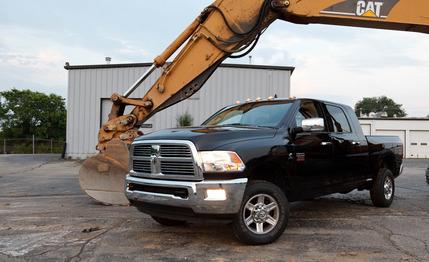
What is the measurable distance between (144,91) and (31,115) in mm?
55047

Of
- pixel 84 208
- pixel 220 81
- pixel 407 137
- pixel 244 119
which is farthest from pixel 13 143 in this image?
A: pixel 244 119

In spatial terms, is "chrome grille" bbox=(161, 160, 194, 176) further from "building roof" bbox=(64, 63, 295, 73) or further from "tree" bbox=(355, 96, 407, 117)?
"tree" bbox=(355, 96, 407, 117)

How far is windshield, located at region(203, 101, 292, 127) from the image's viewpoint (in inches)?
265

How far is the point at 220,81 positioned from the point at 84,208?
1690 cm

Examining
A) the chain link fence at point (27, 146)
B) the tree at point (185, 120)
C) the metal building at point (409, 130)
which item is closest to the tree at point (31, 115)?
the chain link fence at point (27, 146)

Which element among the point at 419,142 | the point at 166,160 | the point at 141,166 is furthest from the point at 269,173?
the point at 419,142

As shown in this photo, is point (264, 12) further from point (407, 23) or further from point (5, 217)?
point (5, 217)

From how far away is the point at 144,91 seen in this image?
24969 millimetres

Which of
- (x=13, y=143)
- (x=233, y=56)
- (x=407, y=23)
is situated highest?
(x=407, y=23)

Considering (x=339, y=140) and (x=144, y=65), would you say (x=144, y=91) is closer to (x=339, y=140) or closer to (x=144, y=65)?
(x=144, y=65)

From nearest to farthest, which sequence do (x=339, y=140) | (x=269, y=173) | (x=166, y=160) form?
1. (x=166, y=160)
2. (x=269, y=173)
3. (x=339, y=140)

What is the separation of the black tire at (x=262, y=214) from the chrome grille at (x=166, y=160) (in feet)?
2.23

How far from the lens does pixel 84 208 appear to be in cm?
883

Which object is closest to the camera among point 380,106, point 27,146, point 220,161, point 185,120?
point 220,161
